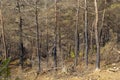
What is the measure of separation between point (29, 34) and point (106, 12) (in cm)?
1247

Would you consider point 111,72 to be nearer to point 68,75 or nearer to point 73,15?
point 68,75

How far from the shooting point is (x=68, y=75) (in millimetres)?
18922

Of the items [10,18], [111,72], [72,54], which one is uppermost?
[10,18]

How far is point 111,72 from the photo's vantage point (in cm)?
1709

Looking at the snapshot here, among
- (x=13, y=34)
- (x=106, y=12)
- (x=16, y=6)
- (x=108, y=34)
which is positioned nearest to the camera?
(x=16, y=6)

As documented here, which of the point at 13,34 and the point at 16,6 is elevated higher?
the point at 16,6

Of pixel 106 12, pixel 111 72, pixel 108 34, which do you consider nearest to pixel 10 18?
pixel 106 12

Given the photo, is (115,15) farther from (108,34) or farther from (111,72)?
(111,72)

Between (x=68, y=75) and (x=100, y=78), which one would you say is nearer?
(x=100, y=78)

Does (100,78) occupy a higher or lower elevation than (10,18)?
lower

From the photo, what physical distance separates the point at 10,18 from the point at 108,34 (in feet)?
48.3

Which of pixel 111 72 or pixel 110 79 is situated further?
pixel 111 72

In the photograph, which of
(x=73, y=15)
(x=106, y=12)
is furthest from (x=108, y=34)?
(x=106, y=12)

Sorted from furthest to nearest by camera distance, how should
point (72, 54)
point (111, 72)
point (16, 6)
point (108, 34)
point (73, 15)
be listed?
1. point (72, 54)
2. point (108, 34)
3. point (73, 15)
4. point (16, 6)
5. point (111, 72)
